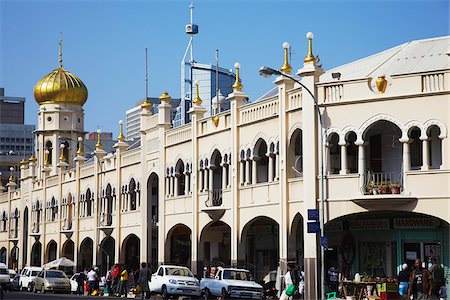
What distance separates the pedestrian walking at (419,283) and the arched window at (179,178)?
20473mm

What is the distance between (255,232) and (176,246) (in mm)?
8679

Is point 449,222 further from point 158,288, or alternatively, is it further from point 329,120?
point 158,288

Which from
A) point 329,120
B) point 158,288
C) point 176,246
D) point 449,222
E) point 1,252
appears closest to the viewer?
point 449,222

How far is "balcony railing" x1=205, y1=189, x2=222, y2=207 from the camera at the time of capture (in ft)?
155

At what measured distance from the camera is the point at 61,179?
244 feet

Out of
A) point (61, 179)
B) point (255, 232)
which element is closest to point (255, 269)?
point (255, 232)

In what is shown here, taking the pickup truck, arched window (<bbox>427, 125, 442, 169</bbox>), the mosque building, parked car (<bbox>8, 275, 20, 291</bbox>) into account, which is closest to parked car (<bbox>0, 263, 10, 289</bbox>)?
parked car (<bbox>8, 275, 20, 291</bbox>)

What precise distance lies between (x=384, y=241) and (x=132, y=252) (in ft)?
91.1

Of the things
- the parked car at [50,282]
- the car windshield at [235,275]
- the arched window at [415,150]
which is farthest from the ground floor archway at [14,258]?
the arched window at [415,150]

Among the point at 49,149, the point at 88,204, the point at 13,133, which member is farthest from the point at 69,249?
the point at 13,133

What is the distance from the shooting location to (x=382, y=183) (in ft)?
121

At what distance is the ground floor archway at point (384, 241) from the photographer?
37.7 meters

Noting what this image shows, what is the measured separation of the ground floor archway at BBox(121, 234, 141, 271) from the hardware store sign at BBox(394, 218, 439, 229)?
26.3 metres

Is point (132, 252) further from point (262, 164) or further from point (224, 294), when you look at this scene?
point (224, 294)
